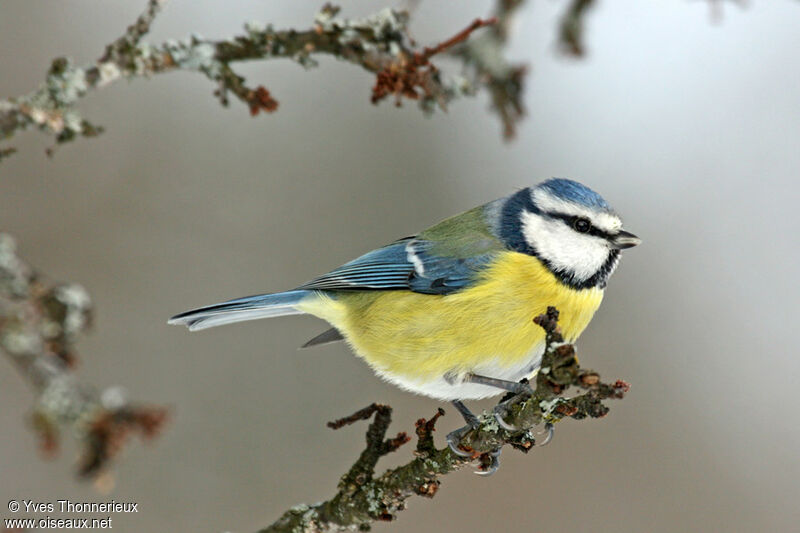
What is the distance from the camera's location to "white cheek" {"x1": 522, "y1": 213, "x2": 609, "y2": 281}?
8.61 ft

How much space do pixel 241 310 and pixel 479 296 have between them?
92 cm

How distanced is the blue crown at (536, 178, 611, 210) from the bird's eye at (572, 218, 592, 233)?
6 cm

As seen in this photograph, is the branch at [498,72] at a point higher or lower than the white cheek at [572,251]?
higher

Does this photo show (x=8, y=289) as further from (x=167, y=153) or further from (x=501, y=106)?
(x=167, y=153)

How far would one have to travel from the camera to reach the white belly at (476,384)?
97.6 inches

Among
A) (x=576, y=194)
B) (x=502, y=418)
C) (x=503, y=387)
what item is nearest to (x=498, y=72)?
(x=576, y=194)

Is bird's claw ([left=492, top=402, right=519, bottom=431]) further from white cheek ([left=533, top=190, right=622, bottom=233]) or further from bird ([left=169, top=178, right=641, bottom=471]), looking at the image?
white cheek ([left=533, top=190, right=622, bottom=233])

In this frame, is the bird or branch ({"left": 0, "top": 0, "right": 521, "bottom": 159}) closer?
branch ({"left": 0, "top": 0, "right": 521, "bottom": 159})

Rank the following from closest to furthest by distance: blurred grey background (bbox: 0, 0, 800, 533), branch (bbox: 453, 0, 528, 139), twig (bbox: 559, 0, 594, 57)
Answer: branch (bbox: 453, 0, 528, 139) < twig (bbox: 559, 0, 594, 57) < blurred grey background (bbox: 0, 0, 800, 533)

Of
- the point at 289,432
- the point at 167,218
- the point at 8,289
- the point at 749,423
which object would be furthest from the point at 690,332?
the point at 8,289

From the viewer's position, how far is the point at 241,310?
285 centimetres

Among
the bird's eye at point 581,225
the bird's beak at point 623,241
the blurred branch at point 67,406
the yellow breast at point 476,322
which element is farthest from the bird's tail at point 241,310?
the blurred branch at point 67,406

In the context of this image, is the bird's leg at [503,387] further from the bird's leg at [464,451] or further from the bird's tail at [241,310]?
the bird's tail at [241,310]

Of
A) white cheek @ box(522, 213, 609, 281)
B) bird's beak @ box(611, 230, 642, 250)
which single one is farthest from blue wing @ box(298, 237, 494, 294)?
bird's beak @ box(611, 230, 642, 250)
